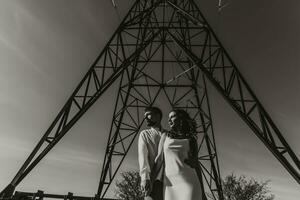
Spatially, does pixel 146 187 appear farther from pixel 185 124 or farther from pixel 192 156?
pixel 185 124

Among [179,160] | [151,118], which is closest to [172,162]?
[179,160]

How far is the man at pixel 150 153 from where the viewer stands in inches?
109

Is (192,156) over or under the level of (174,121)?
under

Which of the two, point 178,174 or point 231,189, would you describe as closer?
point 178,174

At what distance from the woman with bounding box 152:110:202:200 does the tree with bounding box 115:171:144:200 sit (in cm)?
3318

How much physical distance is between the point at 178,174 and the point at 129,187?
36.0m

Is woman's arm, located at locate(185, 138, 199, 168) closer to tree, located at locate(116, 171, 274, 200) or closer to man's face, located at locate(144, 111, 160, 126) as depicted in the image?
→ man's face, located at locate(144, 111, 160, 126)

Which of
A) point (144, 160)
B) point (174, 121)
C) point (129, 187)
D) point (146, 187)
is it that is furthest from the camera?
point (129, 187)

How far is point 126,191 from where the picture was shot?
36.6 metres

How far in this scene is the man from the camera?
9.08ft

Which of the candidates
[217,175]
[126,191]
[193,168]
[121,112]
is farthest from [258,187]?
[193,168]

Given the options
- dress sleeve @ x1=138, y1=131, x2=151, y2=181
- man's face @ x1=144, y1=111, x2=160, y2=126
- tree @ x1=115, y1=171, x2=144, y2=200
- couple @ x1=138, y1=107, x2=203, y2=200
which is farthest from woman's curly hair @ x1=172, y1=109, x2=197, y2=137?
tree @ x1=115, y1=171, x2=144, y2=200

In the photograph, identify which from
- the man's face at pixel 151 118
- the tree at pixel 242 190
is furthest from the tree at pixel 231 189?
the man's face at pixel 151 118

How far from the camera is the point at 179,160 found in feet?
9.13
